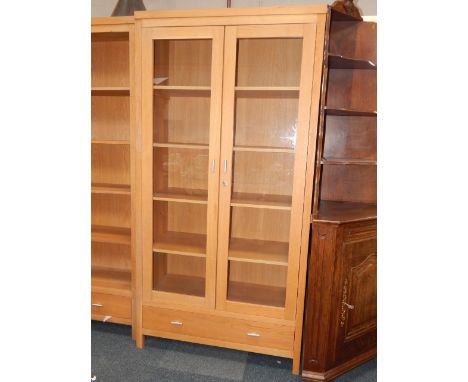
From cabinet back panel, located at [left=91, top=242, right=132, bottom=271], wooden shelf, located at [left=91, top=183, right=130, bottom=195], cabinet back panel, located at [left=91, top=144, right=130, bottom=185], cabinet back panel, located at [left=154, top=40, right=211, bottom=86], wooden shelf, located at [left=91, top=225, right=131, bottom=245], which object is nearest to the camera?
cabinet back panel, located at [left=154, top=40, right=211, bottom=86]

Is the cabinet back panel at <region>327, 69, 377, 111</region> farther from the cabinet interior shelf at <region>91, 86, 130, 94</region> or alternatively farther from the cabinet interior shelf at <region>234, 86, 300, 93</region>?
the cabinet interior shelf at <region>91, 86, 130, 94</region>

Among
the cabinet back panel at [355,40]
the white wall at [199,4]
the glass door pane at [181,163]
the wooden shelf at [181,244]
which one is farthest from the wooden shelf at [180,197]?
the white wall at [199,4]

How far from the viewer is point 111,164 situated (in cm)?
252

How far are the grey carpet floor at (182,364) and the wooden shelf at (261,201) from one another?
3.19ft

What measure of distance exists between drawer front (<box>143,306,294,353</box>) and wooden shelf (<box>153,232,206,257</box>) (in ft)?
1.20

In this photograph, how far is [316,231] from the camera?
182cm

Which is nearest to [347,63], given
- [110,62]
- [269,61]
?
[269,61]

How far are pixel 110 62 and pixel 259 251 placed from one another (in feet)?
5.43

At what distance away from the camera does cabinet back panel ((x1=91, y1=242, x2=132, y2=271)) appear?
263 centimetres

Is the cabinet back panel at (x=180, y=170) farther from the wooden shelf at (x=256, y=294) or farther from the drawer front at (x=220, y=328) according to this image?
the drawer front at (x=220, y=328)

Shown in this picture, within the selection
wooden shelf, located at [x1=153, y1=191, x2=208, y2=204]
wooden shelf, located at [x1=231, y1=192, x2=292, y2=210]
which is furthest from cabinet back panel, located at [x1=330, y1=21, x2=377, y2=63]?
wooden shelf, located at [x1=153, y1=191, x2=208, y2=204]

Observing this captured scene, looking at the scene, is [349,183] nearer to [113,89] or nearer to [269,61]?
[269,61]
